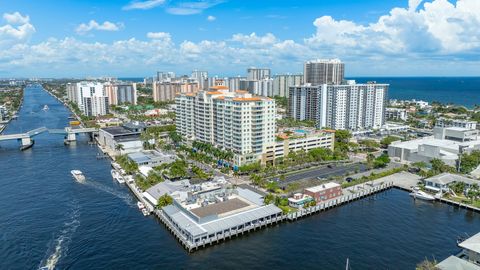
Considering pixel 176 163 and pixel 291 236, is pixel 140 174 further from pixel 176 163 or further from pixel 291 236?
pixel 291 236

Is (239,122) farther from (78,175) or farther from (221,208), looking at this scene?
(78,175)

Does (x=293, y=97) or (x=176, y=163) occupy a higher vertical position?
Result: (x=293, y=97)

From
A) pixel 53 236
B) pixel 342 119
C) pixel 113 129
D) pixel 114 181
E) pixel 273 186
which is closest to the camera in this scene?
pixel 53 236

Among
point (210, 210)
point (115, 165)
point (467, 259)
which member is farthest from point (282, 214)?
point (115, 165)

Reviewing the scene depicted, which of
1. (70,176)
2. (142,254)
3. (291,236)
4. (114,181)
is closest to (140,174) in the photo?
(114,181)

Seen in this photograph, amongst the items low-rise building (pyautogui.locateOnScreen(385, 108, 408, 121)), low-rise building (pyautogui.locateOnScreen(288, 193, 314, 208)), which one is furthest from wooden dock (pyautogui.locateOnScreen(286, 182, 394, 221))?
low-rise building (pyautogui.locateOnScreen(385, 108, 408, 121))

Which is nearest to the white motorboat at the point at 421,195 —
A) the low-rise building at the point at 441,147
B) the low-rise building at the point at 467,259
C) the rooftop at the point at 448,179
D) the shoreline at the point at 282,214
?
the shoreline at the point at 282,214
